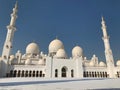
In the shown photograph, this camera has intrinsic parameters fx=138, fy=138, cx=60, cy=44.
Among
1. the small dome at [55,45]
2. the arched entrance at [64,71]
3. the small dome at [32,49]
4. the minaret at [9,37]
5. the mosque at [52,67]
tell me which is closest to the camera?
the mosque at [52,67]

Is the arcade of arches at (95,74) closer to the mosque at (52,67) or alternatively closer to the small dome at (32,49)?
the mosque at (52,67)

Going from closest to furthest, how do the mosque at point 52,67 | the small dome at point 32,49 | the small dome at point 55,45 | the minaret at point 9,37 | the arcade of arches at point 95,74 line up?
the mosque at point 52,67 → the minaret at point 9,37 → the arcade of arches at point 95,74 → the small dome at point 55,45 → the small dome at point 32,49

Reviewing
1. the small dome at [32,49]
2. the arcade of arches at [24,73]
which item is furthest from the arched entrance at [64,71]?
the small dome at [32,49]

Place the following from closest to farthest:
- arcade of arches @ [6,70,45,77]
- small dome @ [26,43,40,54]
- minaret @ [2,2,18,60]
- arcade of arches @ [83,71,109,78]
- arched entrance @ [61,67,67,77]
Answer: arcade of arches @ [6,70,45,77], minaret @ [2,2,18,60], arched entrance @ [61,67,67,77], arcade of arches @ [83,71,109,78], small dome @ [26,43,40,54]

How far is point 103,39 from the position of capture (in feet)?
128

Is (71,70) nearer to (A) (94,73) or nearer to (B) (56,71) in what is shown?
(B) (56,71)

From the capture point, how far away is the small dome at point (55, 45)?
41.5 meters

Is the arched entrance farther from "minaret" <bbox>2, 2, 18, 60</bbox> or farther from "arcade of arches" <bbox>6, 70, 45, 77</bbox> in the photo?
"minaret" <bbox>2, 2, 18, 60</bbox>

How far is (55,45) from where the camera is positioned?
4181cm

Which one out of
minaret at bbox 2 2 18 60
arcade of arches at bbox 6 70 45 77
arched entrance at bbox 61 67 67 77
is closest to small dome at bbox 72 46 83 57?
arched entrance at bbox 61 67 67 77

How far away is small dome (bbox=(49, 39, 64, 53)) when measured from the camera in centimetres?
4148

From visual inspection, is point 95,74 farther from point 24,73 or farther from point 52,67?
point 24,73

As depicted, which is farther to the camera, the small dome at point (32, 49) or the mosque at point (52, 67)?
the small dome at point (32, 49)

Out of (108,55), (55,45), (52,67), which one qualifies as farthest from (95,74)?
(55,45)
